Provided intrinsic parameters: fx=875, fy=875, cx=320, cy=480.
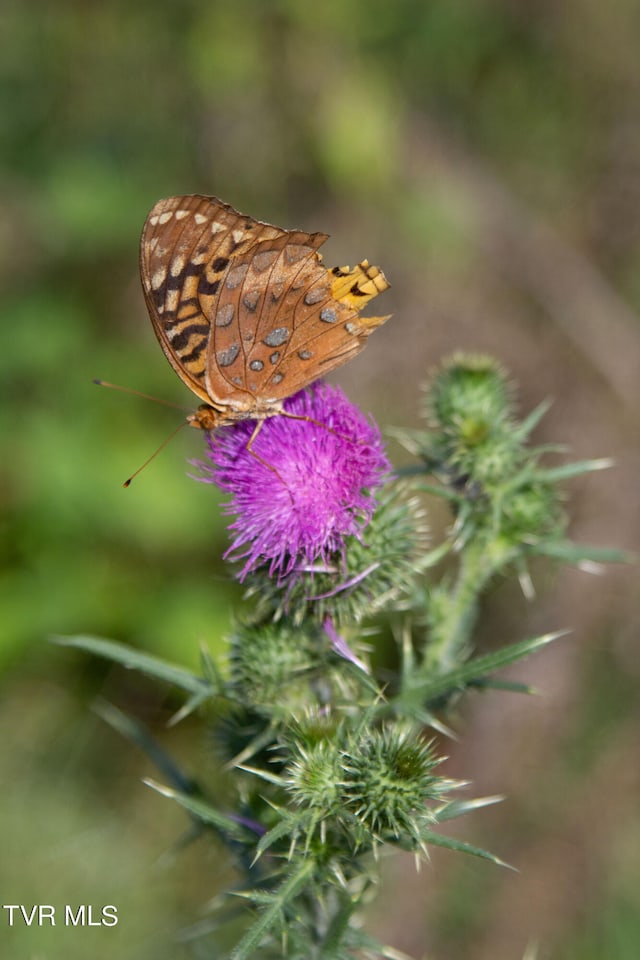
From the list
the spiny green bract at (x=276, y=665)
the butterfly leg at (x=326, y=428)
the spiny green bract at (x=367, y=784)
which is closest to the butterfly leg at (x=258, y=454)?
the butterfly leg at (x=326, y=428)

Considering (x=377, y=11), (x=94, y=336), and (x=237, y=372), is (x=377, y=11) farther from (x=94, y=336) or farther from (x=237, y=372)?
(x=237, y=372)

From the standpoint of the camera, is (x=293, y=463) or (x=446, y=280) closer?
(x=293, y=463)

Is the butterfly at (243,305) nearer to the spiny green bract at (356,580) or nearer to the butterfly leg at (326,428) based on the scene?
the butterfly leg at (326,428)

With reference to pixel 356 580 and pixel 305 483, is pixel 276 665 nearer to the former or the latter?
pixel 356 580

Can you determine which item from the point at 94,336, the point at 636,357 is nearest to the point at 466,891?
the point at 636,357

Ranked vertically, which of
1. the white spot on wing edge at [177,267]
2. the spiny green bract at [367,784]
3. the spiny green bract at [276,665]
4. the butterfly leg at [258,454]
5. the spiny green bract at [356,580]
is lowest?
the spiny green bract at [367,784]

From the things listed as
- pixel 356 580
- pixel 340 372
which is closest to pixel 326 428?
pixel 356 580
